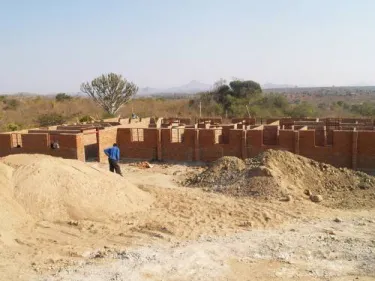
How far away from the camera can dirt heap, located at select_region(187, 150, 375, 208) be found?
10805 mm

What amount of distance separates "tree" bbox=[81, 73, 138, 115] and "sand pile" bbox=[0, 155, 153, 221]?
2434cm

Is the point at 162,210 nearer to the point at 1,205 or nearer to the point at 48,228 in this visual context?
the point at 48,228

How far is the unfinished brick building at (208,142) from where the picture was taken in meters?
13.7

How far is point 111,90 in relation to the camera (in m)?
34.8

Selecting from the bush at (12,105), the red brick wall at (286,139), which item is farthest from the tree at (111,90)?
the red brick wall at (286,139)

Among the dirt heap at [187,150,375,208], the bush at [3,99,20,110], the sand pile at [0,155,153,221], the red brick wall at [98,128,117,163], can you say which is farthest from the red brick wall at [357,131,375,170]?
the bush at [3,99,20,110]

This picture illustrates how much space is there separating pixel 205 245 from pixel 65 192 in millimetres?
3713

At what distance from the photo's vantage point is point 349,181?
37.4ft

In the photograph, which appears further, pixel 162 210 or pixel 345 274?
pixel 162 210

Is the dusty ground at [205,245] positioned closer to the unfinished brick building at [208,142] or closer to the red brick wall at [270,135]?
the unfinished brick building at [208,142]

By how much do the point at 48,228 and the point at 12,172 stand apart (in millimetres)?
2146

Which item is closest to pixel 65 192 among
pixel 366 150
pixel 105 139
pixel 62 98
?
pixel 105 139

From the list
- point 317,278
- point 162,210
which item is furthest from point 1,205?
point 317,278

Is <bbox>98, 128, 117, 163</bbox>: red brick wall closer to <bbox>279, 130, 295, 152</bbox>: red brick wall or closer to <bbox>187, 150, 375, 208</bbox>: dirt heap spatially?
<bbox>187, 150, 375, 208</bbox>: dirt heap
